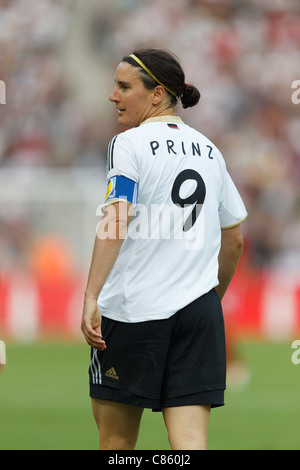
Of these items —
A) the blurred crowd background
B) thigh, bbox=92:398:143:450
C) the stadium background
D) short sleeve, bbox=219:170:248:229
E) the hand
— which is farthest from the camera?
the blurred crowd background

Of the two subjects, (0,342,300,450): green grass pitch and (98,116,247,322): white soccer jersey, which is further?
(0,342,300,450): green grass pitch

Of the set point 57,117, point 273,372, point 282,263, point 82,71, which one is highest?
point 82,71

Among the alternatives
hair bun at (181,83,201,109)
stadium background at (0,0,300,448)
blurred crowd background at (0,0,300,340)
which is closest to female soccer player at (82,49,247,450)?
hair bun at (181,83,201,109)

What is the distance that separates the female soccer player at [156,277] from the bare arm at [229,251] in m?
0.20

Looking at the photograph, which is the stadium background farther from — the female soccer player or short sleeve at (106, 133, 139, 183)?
short sleeve at (106, 133, 139, 183)

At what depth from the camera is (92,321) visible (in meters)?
3.52

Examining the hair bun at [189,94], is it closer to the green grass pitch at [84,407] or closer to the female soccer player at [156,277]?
the female soccer player at [156,277]

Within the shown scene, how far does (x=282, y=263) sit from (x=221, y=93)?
3585mm

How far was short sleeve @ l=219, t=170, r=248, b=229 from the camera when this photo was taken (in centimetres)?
389

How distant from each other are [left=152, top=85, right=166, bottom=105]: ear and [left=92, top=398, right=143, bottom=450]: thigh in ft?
4.05

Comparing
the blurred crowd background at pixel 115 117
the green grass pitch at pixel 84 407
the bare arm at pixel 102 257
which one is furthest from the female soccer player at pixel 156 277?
the blurred crowd background at pixel 115 117
